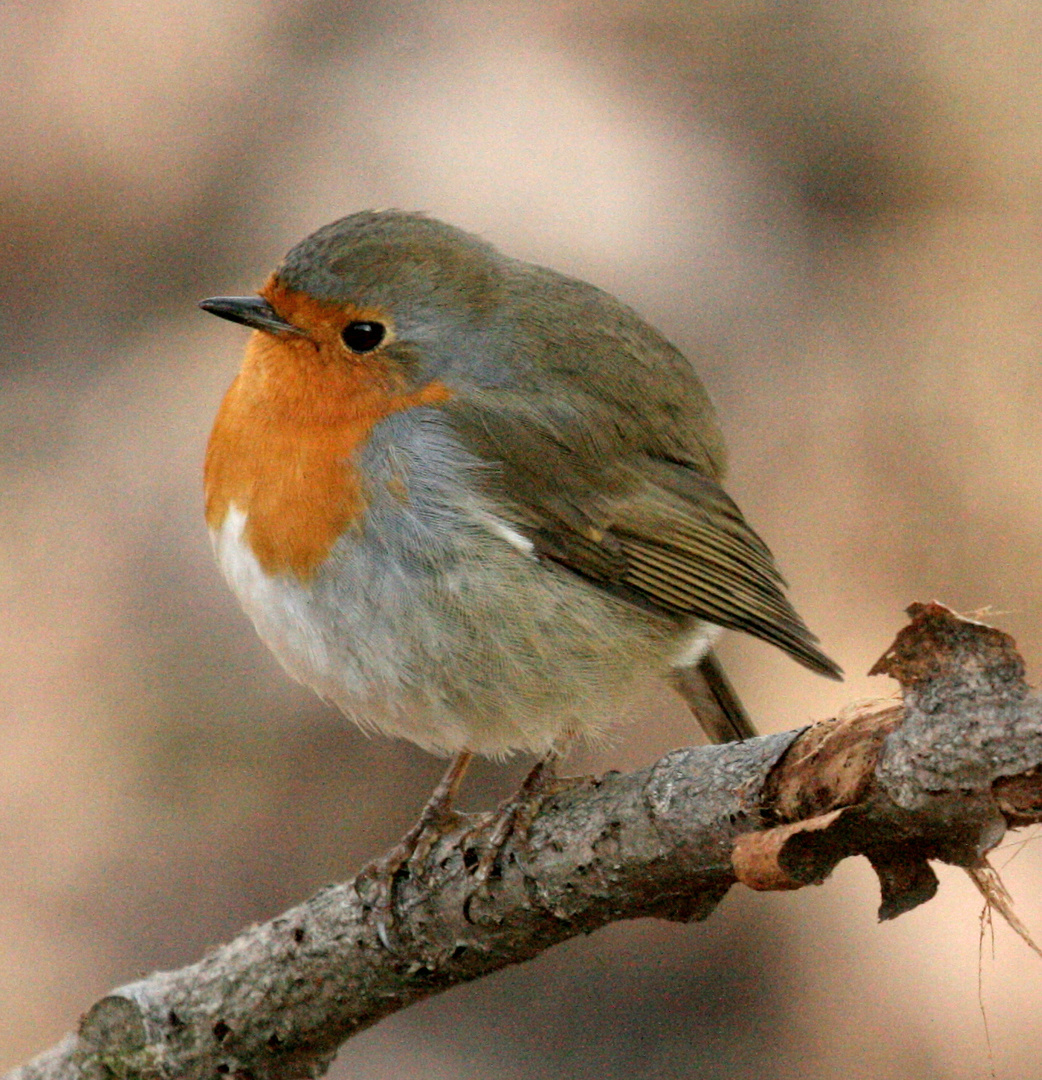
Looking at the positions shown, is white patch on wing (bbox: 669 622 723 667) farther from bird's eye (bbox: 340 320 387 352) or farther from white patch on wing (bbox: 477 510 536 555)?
bird's eye (bbox: 340 320 387 352)

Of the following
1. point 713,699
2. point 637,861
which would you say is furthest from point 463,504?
point 637,861

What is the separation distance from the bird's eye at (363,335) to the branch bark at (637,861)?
92 cm

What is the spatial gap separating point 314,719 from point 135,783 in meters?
0.51

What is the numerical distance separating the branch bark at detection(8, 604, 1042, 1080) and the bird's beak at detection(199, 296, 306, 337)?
975 millimetres

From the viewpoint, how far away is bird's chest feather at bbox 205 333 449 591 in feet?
9.50

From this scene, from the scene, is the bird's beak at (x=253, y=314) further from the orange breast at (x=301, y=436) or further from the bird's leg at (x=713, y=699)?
the bird's leg at (x=713, y=699)

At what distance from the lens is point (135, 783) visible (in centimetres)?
448

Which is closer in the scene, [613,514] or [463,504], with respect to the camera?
[463,504]

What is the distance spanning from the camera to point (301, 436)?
2.97 meters

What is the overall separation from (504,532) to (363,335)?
46cm

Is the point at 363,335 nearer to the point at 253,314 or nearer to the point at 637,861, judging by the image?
the point at 253,314

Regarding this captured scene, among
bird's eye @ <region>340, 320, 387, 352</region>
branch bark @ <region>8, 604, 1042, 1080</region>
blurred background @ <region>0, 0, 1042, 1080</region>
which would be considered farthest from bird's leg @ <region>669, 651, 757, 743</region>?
bird's eye @ <region>340, 320, 387, 352</region>

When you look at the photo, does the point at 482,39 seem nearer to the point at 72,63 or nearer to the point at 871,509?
the point at 72,63

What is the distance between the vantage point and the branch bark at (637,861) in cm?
183
